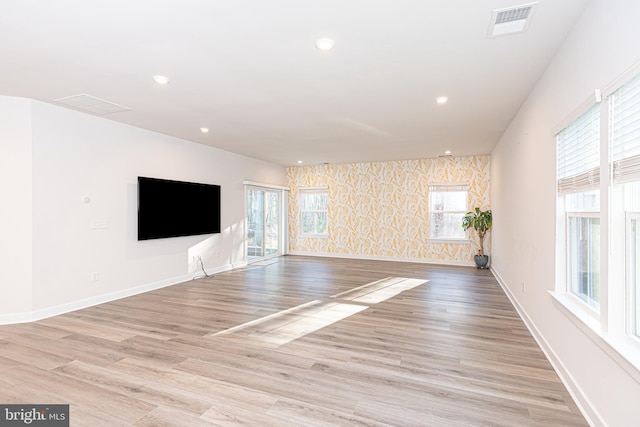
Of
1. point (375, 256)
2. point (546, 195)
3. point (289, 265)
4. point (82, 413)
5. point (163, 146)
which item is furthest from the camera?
point (375, 256)

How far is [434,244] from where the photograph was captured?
805cm

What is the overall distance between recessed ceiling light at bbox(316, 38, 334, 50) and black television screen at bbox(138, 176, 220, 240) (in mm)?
3808

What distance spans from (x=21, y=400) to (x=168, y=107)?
10.8 ft

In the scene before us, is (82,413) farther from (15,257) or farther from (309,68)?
(309,68)

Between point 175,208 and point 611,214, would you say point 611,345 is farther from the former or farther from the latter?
point 175,208

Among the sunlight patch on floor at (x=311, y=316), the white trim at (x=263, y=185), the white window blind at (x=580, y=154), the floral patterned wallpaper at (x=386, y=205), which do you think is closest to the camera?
the white window blind at (x=580, y=154)

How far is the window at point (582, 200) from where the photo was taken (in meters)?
2.11

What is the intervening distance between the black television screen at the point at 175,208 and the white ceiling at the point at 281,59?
3.58 ft

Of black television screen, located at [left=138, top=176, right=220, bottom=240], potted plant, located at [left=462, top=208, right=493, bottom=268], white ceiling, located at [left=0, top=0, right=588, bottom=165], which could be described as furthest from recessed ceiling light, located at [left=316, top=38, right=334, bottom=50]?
potted plant, located at [left=462, top=208, right=493, bottom=268]

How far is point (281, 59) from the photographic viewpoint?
2850 millimetres

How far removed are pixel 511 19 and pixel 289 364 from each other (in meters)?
3.11

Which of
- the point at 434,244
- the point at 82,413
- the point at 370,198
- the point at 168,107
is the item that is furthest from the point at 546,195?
the point at 370,198

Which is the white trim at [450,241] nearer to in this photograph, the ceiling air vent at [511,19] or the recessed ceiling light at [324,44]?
the ceiling air vent at [511,19]

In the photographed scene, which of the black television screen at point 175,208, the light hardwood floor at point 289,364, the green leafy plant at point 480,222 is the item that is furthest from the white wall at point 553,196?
the black television screen at point 175,208
